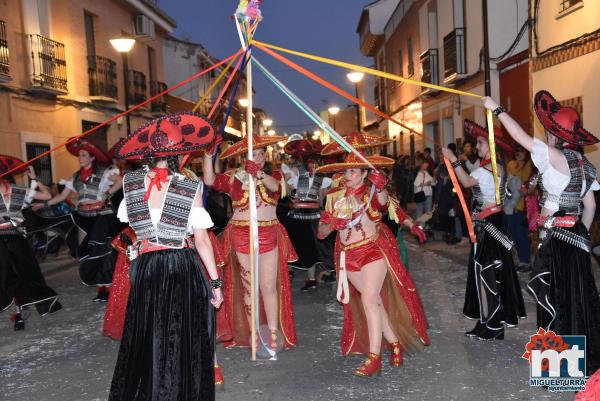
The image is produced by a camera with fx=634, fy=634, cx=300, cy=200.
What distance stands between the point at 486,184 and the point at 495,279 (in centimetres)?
87

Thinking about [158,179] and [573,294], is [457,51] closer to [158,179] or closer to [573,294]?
[573,294]

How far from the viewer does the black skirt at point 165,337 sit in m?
3.78

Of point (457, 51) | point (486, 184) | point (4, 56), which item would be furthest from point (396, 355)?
point (457, 51)

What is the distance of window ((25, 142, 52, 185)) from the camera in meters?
16.2

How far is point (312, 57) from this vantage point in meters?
4.52

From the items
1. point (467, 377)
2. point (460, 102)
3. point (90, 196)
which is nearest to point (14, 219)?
point (90, 196)

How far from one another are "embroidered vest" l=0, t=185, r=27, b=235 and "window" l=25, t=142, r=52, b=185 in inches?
389

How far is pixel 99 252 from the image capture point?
8125mm

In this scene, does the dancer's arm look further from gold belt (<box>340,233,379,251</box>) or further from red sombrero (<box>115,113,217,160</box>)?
red sombrero (<box>115,113,217,160</box>)

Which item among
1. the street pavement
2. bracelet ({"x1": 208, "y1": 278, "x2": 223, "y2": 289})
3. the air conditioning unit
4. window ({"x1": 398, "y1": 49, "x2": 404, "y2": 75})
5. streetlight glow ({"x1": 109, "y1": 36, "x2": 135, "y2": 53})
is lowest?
the street pavement

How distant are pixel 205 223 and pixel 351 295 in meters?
1.99
